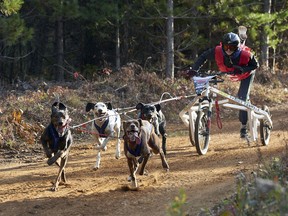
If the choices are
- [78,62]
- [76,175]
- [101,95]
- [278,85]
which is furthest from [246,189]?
[78,62]

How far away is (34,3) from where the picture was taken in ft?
71.3

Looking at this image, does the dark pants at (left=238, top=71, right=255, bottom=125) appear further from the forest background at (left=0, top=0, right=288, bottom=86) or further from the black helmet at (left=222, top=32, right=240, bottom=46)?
the forest background at (left=0, top=0, right=288, bottom=86)

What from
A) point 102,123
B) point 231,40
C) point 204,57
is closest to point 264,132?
point 204,57

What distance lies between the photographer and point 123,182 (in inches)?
348

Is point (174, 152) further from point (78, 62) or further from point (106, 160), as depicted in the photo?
point (78, 62)

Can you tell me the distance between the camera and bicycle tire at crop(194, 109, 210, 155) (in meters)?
10.1

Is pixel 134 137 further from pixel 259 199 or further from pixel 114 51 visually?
pixel 114 51

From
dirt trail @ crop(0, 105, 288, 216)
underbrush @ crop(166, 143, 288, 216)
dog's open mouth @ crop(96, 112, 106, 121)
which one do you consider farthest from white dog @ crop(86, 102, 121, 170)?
underbrush @ crop(166, 143, 288, 216)

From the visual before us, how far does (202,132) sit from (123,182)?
2.06 m

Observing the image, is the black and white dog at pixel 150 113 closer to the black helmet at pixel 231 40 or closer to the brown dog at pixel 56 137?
the brown dog at pixel 56 137

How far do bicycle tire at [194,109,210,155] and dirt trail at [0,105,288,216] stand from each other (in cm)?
15

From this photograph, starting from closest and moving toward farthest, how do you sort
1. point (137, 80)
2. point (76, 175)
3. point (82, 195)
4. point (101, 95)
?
1. point (82, 195)
2. point (76, 175)
3. point (101, 95)
4. point (137, 80)

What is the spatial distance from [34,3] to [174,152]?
1251 centimetres

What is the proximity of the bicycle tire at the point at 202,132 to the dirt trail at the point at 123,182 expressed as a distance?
0.15m
